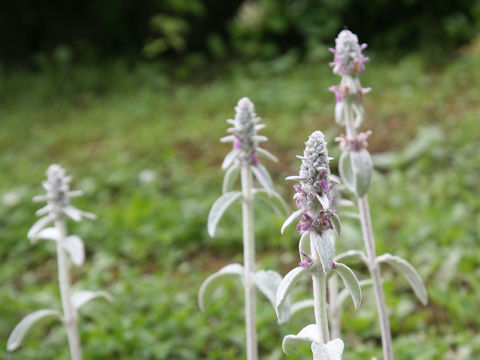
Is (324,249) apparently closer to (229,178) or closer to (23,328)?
(229,178)

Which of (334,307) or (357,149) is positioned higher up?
(357,149)

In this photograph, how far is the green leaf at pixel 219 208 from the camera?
1509mm

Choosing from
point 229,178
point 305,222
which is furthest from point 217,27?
point 305,222

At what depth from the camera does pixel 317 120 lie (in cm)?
504

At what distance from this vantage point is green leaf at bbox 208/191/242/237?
1509mm

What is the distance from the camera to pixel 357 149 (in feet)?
4.82

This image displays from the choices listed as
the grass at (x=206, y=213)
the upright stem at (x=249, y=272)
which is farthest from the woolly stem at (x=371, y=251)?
the grass at (x=206, y=213)

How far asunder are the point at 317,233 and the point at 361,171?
0.40m

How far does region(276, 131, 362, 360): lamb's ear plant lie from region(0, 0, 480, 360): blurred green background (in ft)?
3.36

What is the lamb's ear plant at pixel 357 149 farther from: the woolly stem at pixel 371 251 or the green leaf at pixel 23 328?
the green leaf at pixel 23 328

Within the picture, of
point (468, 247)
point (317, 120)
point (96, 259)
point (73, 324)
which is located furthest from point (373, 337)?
point (317, 120)

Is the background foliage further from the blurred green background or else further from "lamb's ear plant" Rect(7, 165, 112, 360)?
"lamb's ear plant" Rect(7, 165, 112, 360)

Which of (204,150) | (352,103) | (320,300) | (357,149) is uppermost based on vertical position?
(204,150)

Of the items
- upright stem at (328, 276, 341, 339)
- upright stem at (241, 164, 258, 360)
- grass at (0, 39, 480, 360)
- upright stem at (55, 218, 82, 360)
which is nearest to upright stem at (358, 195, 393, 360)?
upright stem at (328, 276, 341, 339)
